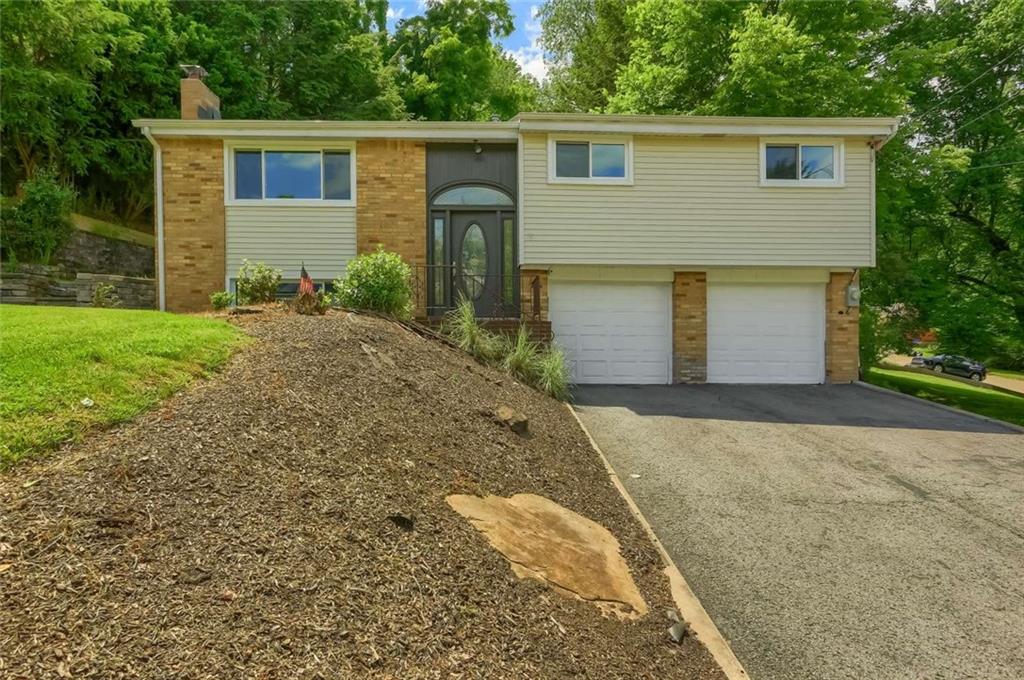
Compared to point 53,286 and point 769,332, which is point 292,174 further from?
point 769,332

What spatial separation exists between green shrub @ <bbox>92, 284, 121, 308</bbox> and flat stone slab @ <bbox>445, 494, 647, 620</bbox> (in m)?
10.3

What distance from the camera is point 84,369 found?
4016mm

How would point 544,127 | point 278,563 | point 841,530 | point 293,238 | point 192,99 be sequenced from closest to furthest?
point 278,563 → point 841,530 → point 544,127 → point 293,238 → point 192,99

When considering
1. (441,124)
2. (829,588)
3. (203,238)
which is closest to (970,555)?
(829,588)

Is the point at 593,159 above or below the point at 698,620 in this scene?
above

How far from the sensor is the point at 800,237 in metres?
12.1

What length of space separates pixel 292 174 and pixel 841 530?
437 inches

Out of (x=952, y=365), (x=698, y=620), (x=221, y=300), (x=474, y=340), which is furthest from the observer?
(x=952, y=365)

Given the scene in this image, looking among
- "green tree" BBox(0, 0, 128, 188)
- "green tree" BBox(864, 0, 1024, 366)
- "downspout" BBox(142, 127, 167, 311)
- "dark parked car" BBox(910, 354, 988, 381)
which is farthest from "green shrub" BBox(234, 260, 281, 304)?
"dark parked car" BBox(910, 354, 988, 381)

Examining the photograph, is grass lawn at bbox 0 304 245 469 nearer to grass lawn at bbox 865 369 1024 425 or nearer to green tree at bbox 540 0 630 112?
grass lawn at bbox 865 369 1024 425

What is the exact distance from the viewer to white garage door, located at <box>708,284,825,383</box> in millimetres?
12461

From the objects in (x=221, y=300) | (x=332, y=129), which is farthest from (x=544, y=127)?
(x=221, y=300)

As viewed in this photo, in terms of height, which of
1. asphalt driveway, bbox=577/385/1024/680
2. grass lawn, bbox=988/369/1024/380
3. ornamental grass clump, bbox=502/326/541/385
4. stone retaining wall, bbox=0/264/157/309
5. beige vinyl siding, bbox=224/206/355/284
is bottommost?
grass lawn, bbox=988/369/1024/380

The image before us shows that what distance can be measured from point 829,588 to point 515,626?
250 centimetres
